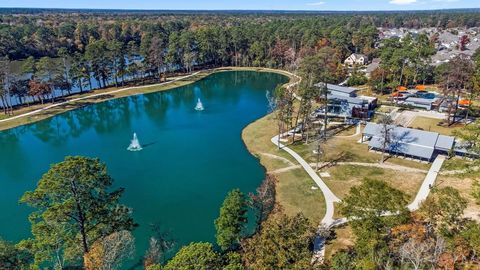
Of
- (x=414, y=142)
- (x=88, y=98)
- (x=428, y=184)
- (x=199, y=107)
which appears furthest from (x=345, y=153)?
(x=88, y=98)

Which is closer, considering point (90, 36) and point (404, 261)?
point (404, 261)

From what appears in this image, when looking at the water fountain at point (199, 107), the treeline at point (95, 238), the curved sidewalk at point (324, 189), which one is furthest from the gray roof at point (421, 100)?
the treeline at point (95, 238)

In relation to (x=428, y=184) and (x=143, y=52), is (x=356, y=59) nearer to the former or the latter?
(x=143, y=52)

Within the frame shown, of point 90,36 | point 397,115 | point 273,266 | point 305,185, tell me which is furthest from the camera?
point 90,36

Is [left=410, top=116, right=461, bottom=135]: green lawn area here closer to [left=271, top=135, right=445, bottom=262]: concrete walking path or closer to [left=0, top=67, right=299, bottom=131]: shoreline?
[left=271, top=135, right=445, bottom=262]: concrete walking path

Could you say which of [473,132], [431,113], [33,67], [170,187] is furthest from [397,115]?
[33,67]

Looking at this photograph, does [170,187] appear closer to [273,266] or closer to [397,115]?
[273,266]
